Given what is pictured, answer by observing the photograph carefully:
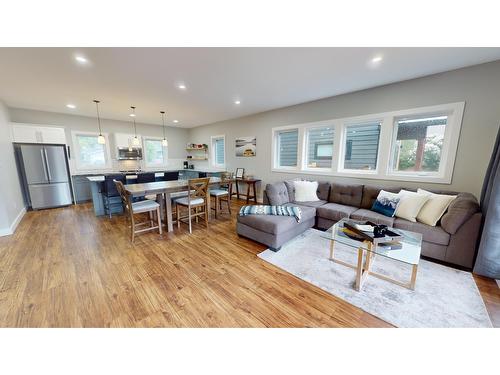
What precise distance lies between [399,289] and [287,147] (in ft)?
11.6

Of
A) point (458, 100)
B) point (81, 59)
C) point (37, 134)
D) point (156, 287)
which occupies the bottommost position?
point (156, 287)

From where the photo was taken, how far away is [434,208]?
2.27 meters

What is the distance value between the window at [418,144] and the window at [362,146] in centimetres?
29

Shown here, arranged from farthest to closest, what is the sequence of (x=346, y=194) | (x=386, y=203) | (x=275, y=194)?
(x=346, y=194), (x=275, y=194), (x=386, y=203)

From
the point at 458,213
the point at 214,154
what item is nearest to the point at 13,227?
the point at 214,154

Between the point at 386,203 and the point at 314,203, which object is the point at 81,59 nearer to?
the point at 314,203

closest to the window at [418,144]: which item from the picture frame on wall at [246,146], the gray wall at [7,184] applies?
the picture frame on wall at [246,146]

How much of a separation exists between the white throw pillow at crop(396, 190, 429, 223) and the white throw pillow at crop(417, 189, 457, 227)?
0.05 metres

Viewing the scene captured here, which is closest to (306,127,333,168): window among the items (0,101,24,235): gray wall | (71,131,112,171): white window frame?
(0,101,24,235): gray wall

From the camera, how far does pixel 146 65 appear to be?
2299mm

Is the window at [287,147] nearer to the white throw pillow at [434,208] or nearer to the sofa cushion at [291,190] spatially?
the sofa cushion at [291,190]

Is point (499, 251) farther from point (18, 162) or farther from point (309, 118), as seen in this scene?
point (18, 162)

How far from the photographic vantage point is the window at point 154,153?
642 cm
